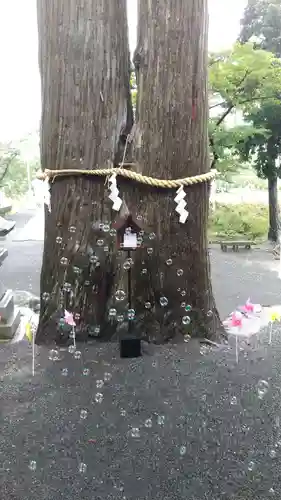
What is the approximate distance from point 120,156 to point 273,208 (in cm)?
347

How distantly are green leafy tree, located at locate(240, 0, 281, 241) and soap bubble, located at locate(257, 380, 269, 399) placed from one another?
10.1 ft

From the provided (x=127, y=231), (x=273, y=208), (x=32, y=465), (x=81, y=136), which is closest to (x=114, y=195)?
(x=127, y=231)

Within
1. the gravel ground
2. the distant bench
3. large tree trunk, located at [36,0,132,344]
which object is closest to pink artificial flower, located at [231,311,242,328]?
the gravel ground

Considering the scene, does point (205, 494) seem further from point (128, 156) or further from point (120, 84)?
point (120, 84)

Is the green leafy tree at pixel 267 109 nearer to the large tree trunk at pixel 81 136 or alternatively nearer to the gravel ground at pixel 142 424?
the large tree trunk at pixel 81 136

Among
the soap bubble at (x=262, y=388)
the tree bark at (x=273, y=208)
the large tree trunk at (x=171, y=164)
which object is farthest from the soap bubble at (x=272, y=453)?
the tree bark at (x=273, y=208)

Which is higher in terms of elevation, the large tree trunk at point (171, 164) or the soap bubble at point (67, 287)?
the large tree trunk at point (171, 164)

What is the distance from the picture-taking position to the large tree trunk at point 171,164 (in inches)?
73.0

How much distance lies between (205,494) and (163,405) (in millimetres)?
419

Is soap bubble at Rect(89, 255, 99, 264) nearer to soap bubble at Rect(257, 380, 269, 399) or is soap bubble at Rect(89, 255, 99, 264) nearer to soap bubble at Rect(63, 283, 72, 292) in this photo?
soap bubble at Rect(63, 283, 72, 292)

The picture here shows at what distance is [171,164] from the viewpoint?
1.92 meters

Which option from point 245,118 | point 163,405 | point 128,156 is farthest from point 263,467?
point 245,118

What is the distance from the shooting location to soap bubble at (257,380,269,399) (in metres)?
1.66

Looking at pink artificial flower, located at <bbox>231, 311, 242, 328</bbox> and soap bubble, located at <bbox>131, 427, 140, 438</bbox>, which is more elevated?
pink artificial flower, located at <bbox>231, 311, 242, 328</bbox>
